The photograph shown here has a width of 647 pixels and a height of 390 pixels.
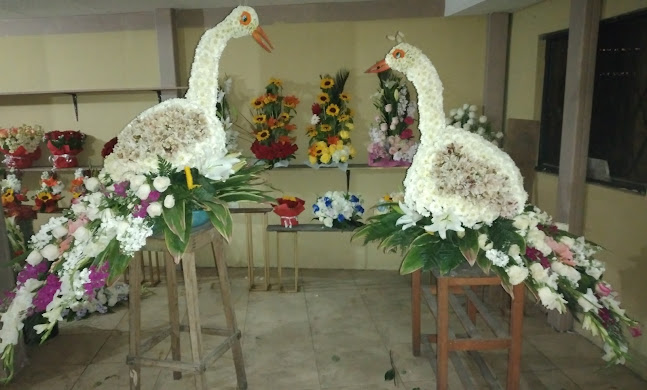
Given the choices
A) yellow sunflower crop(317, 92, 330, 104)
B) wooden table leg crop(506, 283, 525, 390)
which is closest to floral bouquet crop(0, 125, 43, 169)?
yellow sunflower crop(317, 92, 330, 104)

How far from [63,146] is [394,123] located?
275cm

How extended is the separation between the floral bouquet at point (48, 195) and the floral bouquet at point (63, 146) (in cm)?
15

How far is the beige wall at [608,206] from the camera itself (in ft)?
7.76

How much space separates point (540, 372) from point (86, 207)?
7.79ft

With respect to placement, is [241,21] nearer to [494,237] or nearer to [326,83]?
[494,237]

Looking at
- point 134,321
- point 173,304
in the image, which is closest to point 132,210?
point 134,321

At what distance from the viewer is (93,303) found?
3.19m

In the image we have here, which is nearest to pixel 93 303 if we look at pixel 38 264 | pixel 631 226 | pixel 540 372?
pixel 38 264

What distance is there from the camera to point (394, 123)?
345 centimetres

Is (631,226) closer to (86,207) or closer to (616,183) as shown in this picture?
(616,183)

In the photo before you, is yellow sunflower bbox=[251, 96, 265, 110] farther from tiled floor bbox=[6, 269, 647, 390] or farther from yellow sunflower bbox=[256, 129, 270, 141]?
tiled floor bbox=[6, 269, 647, 390]

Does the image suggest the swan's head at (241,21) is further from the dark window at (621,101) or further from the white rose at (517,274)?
the dark window at (621,101)

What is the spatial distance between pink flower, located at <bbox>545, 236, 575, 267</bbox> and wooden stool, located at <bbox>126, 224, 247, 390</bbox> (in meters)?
1.35

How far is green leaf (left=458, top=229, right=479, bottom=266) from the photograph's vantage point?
1585 millimetres
